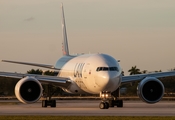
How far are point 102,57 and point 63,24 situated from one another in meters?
19.0

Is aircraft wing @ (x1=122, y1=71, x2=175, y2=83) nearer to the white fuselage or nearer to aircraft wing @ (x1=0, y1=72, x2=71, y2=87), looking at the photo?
the white fuselage

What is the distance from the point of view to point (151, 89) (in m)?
39.9

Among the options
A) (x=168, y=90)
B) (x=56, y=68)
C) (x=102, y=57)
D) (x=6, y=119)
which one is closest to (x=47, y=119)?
(x=6, y=119)

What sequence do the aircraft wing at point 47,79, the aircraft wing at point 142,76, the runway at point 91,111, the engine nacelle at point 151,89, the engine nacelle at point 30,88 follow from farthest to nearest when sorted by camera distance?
the aircraft wing at point 142,76, the aircraft wing at point 47,79, the engine nacelle at point 151,89, the engine nacelle at point 30,88, the runway at point 91,111

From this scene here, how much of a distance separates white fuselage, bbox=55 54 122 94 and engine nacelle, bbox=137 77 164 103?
2.42 meters

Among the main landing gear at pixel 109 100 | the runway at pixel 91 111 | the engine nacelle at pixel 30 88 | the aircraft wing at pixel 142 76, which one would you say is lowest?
the runway at pixel 91 111

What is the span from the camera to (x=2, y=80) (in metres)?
64.1

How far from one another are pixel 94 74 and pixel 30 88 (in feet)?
14.7

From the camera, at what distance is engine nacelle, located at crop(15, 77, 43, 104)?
38594 millimetres

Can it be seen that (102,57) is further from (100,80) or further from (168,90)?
(168,90)

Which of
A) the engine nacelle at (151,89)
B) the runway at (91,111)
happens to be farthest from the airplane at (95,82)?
the runway at (91,111)

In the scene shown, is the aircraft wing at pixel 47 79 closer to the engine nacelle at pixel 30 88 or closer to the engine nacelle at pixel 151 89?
the engine nacelle at pixel 30 88

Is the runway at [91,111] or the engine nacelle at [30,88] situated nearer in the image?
the runway at [91,111]

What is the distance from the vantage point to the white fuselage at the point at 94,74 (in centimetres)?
3681
